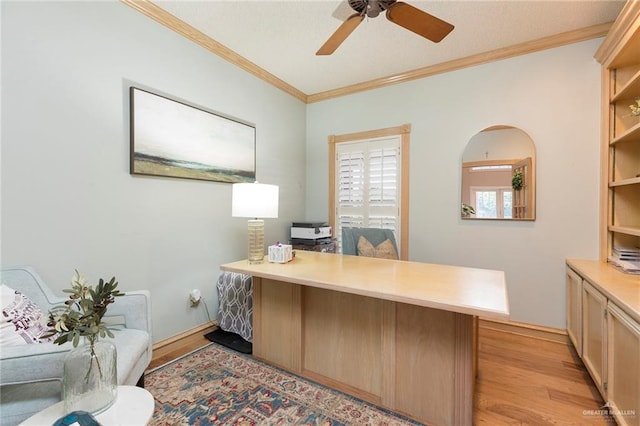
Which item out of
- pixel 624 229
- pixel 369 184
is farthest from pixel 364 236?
pixel 624 229

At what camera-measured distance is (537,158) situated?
2551 millimetres

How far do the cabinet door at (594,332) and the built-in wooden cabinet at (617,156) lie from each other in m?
0.65

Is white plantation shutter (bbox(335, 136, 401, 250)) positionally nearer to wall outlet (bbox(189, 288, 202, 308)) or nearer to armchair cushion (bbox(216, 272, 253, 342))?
armchair cushion (bbox(216, 272, 253, 342))

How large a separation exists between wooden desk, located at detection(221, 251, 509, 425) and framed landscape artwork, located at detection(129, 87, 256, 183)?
3.34ft

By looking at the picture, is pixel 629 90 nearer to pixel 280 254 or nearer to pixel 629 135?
pixel 629 135

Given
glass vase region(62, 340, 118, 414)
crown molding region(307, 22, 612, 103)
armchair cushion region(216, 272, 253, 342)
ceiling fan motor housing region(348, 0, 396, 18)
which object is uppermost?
crown molding region(307, 22, 612, 103)

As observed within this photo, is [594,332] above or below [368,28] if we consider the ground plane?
below

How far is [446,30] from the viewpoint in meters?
1.76

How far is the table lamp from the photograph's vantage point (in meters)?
1.99

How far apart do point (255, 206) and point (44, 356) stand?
4.09ft

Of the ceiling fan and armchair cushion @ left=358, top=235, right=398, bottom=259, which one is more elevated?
the ceiling fan

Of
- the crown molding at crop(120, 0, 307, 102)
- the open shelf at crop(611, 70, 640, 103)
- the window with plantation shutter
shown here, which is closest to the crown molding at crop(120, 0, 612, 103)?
the crown molding at crop(120, 0, 307, 102)

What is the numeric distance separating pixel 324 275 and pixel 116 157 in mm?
1658

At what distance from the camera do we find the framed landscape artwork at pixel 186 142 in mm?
2084
